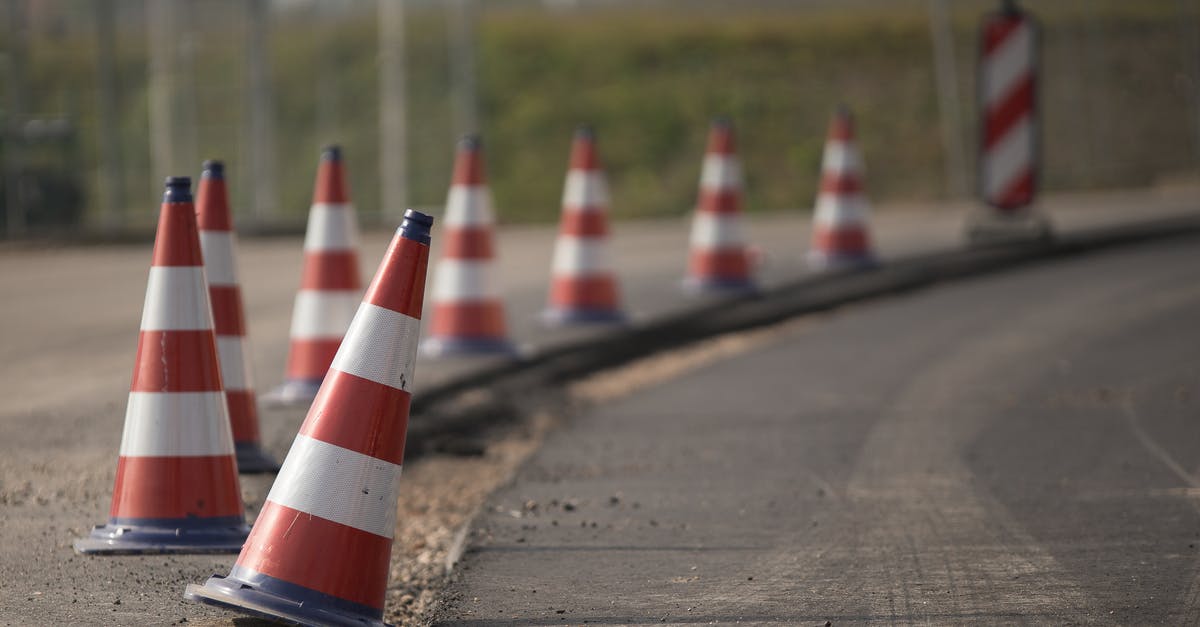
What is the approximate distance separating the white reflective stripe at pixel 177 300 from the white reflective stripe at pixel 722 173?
667 centimetres

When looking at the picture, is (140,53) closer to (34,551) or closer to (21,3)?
(21,3)

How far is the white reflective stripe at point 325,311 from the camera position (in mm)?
7539

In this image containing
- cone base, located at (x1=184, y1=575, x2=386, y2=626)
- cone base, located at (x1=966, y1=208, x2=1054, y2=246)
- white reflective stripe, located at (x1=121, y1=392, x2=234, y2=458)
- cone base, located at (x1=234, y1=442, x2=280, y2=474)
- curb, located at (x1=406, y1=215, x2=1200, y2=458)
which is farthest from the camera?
cone base, located at (x1=966, y1=208, x2=1054, y2=246)

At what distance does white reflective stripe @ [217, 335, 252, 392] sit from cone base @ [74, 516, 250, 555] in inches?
47.5

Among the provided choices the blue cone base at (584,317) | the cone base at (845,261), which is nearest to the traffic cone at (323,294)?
the blue cone base at (584,317)

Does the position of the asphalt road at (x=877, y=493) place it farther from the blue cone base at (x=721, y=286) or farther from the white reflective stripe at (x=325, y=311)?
the blue cone base at (x=721, y=286)

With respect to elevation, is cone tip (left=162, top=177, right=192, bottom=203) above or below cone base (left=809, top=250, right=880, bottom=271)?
below

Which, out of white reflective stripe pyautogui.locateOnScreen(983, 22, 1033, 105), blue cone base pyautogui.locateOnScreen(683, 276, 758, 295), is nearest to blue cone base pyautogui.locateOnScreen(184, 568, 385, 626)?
blue cone base pyautogui.locateOnScreen(683, 276, 758, 295)

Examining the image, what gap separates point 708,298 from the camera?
11266mm

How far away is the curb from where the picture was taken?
7732 mm

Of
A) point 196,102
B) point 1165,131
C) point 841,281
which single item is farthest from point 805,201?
point 841,281

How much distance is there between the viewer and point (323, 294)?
7547 mm

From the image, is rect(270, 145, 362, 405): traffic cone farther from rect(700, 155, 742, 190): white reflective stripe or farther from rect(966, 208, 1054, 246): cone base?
rect(966, 208, 1054, 246): cone base

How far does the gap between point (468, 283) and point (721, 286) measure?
286cm
